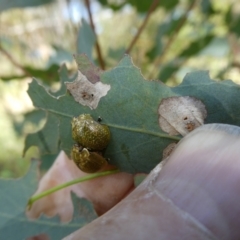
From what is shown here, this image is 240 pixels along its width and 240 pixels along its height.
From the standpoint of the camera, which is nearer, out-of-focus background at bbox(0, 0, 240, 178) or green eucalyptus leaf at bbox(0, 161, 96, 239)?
green eucalyptus leaf at bbox(0, 161, 96, 239)

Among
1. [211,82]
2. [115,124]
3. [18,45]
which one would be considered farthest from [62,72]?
[18,45]

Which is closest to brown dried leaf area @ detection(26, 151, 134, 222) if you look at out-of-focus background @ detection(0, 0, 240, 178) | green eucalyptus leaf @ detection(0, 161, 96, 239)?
green eucalyptus leaf @ detection(0, 161, 96, 239)

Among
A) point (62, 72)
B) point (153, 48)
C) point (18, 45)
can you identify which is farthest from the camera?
point (18, 45)

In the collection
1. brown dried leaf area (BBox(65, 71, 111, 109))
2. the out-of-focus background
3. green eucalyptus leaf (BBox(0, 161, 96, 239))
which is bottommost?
green eucalyptus leaf (BBox(0, 161, 96, 239))

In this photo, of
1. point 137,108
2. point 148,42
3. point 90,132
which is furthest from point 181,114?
point 148,42

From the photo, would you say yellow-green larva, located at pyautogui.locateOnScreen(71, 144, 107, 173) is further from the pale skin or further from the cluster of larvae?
the pale skin

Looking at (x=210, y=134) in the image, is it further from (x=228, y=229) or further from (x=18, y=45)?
(x=18, y=45)
